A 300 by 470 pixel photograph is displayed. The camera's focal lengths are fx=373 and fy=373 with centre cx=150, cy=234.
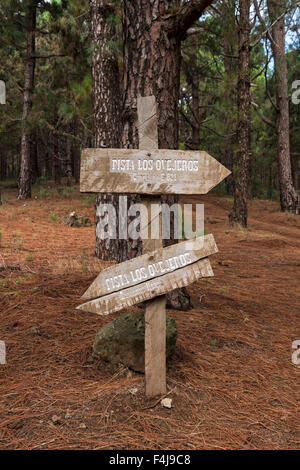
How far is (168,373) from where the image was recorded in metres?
2.67

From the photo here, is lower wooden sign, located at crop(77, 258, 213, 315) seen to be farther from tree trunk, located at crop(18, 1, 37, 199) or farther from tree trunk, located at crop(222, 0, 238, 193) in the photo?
tree trunk, located at crop(18, 1, 37, 199)

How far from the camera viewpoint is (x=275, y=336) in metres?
3.41

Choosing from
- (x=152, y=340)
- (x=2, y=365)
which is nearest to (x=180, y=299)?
(x=152, y=340)

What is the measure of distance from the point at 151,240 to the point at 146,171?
436 millimetres

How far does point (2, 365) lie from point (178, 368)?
1.31 meters

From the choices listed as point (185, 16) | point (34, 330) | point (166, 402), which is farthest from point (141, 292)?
point (185, 16)

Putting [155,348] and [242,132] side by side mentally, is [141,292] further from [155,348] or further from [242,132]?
[242,132]

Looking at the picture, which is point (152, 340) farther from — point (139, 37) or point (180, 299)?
point (139, 37)

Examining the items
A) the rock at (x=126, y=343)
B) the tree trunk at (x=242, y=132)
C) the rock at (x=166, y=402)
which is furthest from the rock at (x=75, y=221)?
the rock at (x=166, y=402)

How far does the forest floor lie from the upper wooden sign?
132cm

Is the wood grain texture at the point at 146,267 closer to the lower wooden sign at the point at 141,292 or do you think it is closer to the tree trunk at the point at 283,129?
the lower wooden sign at the point at 141,292

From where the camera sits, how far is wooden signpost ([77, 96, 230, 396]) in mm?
2285

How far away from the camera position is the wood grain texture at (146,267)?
230cm

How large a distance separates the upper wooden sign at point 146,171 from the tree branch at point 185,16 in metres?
1.48
